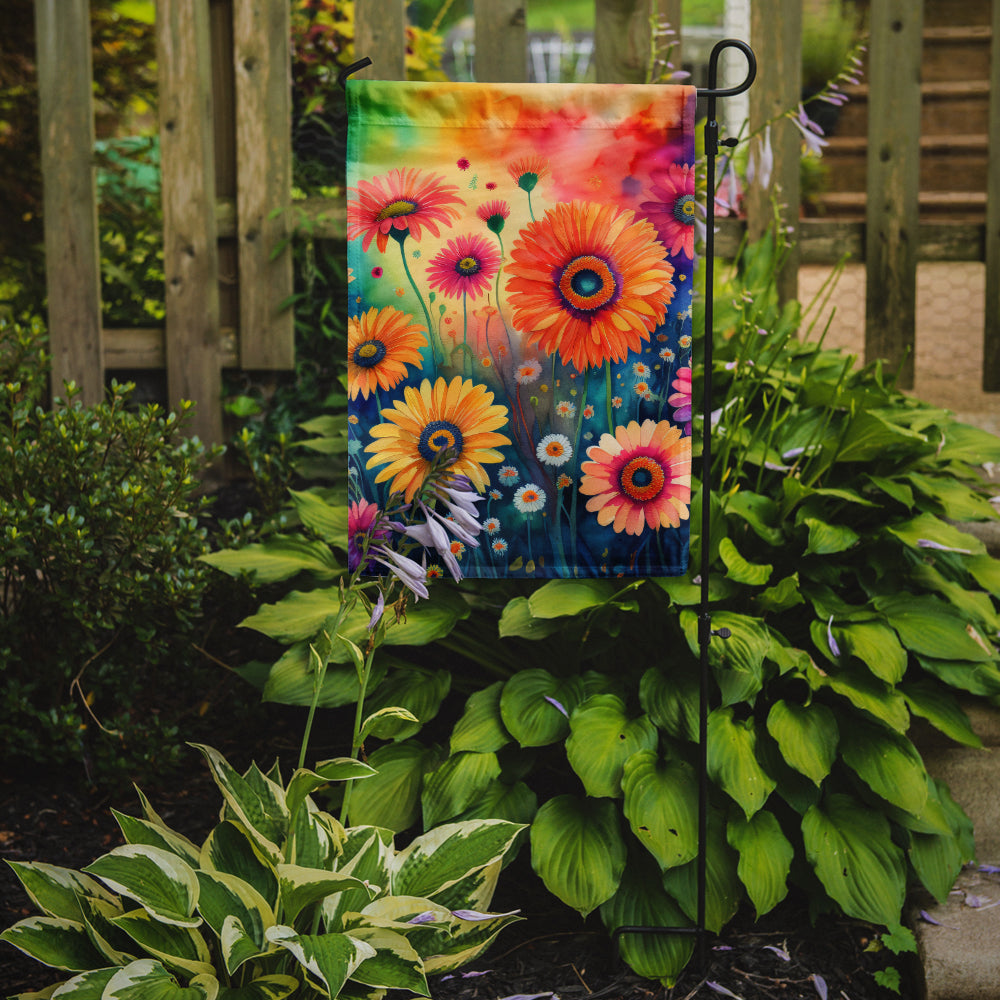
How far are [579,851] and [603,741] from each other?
0.64ft

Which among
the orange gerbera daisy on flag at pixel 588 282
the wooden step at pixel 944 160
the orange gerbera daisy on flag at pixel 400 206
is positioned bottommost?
the orange gerbera daisy on flag at pixel 588 282

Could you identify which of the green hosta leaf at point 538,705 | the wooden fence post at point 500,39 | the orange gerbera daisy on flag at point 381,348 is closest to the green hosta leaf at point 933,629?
the green hosta leaf at point 538,705

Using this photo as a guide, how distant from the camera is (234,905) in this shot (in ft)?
4.85

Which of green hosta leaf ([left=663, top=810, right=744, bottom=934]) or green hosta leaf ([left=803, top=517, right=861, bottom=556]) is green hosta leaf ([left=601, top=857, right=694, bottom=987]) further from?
green hosta leaf ([left=803, top=517, right=861, bottom=556])

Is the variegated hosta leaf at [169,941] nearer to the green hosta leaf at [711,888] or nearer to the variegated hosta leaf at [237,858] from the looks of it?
the variegated hosta leaf at [237,858]

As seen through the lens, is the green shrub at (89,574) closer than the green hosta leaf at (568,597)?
No

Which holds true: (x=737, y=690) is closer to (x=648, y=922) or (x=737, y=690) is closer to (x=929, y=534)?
(x=648, y=922)

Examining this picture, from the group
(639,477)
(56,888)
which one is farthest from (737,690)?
(56,888)

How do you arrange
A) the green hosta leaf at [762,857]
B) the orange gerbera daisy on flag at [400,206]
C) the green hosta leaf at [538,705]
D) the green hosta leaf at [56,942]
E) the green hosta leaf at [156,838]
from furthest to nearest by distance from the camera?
the green hosta leaf at [538,705] < the green hosta leaf at [762,857] < the orange gerbera daisy on flag at [400,206] < the green hosta leaf at [156,838] < the green hosta leaf at [56,942]

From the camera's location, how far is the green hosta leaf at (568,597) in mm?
1881

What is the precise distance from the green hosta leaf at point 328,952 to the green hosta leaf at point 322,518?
1050 millimetres

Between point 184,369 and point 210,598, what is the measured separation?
1.01 m

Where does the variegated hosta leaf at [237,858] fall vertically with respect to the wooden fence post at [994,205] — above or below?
below

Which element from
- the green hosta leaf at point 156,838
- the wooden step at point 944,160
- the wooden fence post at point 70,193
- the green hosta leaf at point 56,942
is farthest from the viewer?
the wooden step at point 944,160
